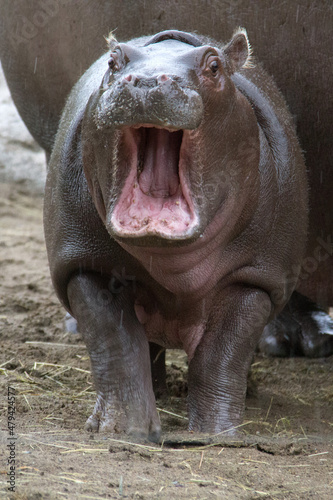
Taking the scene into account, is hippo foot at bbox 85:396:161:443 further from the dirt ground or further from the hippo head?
the hippo head

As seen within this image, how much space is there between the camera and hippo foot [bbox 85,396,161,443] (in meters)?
3.75

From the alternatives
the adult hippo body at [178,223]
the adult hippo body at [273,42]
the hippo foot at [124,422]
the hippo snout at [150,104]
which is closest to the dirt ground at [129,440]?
the hippo foot at [124,422]

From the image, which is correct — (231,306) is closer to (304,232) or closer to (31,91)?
(304,232)

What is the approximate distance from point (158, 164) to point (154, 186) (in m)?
0.09

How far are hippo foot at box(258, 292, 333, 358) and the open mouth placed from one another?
2.79m

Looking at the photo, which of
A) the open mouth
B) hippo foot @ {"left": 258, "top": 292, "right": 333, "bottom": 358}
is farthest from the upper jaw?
hippo foot @ {"left": 258, "top": 292, "right": 333, "bottom": 358}

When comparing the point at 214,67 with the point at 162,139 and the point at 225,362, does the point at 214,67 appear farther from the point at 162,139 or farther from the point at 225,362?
the point at 225,362

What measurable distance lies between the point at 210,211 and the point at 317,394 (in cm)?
189

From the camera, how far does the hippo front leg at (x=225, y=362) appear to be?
3984mm

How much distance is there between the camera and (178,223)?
3404mm

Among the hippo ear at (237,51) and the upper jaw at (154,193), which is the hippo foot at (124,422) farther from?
the hippo ear at (237,51)

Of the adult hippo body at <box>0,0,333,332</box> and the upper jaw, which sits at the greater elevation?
the adult hippo body at <box>0,0,333,332</box>

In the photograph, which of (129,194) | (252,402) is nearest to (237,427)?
(252,402)

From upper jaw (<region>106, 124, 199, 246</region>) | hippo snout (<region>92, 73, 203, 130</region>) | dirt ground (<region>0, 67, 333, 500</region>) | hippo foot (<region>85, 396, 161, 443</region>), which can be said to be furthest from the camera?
hippo foot (<region>85, 396, 161, 443</region>)
